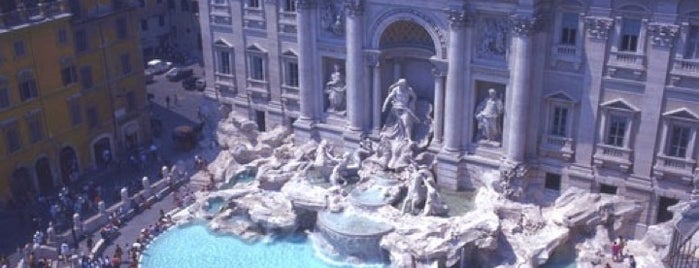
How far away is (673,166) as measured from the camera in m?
37.1

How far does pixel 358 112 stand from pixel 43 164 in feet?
68.6

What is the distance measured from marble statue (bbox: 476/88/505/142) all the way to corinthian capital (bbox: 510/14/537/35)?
4.00 metres

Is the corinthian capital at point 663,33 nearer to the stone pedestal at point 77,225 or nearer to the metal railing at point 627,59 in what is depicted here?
the metal railing at point 627,59

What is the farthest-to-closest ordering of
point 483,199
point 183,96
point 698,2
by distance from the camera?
point 183,96 → point 483,199 → point 698,2

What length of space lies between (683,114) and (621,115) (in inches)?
114

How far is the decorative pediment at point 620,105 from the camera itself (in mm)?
36938

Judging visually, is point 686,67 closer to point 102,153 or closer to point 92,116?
point 92,116

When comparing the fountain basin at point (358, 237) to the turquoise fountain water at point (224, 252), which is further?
the turquoise fountain water at point (224, 252)

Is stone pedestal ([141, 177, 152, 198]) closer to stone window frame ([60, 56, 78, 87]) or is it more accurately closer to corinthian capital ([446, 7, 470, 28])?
stone window frame ([60, 56, 78, 87])

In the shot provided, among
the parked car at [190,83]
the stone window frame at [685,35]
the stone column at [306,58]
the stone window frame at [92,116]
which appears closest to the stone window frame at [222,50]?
the stone column at [306,58]

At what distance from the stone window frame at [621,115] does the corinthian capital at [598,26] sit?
3354 millimetres

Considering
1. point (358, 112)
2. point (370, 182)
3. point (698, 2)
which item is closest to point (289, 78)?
point (358, 112)

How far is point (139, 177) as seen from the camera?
50688 mm

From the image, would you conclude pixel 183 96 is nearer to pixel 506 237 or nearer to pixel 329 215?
pixel 329 215
